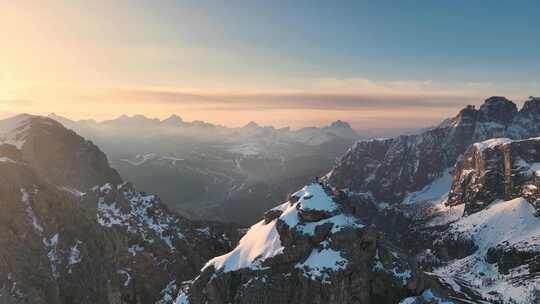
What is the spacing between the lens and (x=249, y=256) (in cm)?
12075

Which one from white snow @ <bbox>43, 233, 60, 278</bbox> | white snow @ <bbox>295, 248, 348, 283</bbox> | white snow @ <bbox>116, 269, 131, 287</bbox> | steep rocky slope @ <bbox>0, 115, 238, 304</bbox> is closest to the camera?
white snow @ <bbox>295, 248, 348, 283</bbox>

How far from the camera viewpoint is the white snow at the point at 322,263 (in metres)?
108

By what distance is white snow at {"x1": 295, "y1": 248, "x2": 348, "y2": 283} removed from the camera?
108000mm

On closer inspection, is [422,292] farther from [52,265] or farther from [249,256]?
[52,265]

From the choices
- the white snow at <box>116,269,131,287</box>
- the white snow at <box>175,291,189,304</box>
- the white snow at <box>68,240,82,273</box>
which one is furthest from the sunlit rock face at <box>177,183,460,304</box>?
the white snow at <box>68,240,82,273</box>

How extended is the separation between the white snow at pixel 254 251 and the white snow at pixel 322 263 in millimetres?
8616

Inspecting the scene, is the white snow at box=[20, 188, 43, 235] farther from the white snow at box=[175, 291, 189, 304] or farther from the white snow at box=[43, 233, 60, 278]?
Answer: the white snow at box=[175, 291, 189, 304]

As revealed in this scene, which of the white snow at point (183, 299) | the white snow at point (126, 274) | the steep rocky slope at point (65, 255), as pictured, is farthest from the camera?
the white snow at point (126, 274)

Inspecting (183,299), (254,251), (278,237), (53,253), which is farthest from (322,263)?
(53,253)

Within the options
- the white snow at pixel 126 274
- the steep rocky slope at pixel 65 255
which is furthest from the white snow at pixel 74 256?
the white snow at pixel 126 274

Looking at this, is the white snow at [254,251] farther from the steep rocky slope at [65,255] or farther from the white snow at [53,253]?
the white snow at [53,253]

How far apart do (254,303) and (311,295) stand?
15431mm

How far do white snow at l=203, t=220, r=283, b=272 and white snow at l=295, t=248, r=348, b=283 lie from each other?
8.62 meters

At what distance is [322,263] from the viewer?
362 feet
